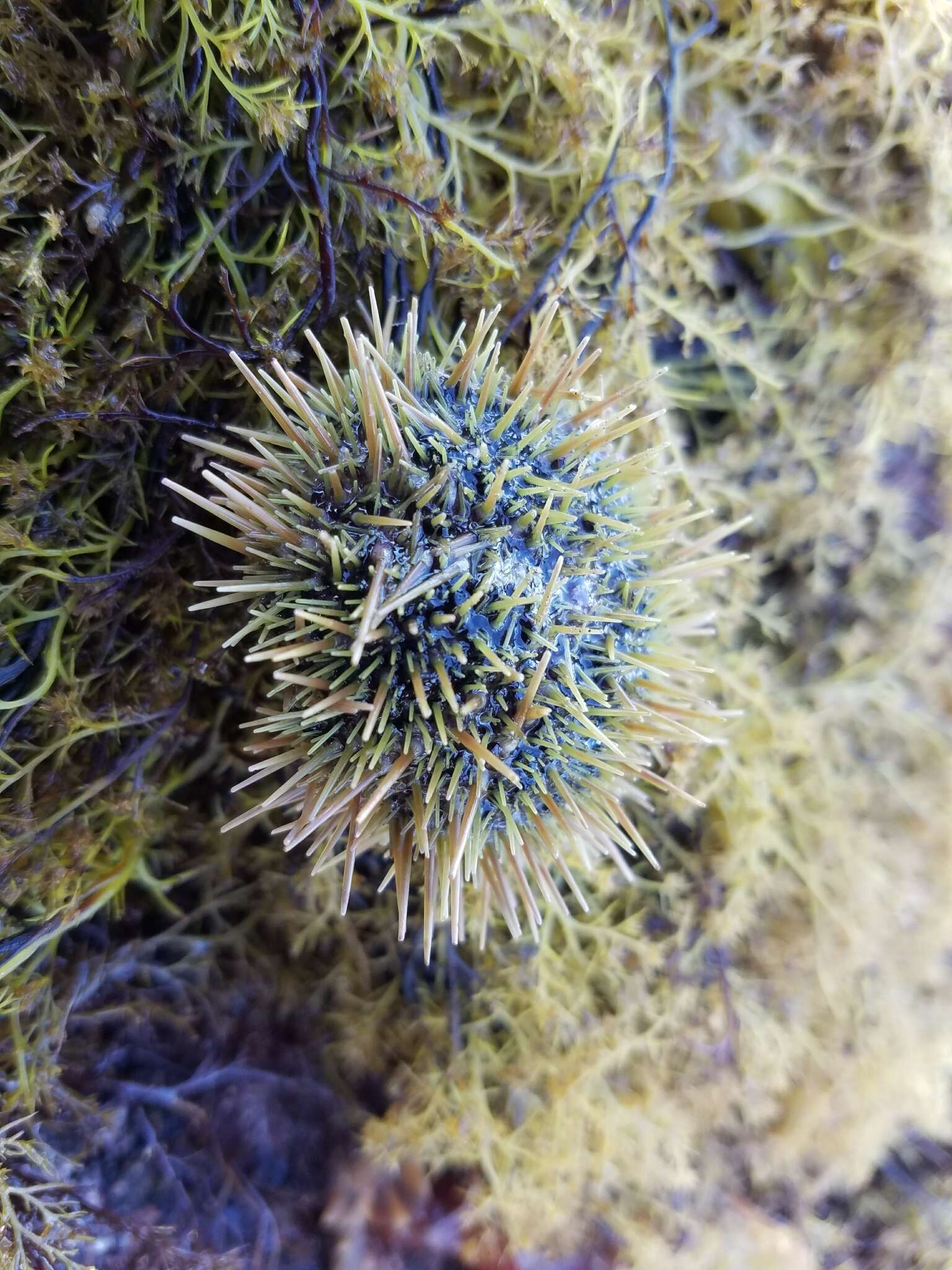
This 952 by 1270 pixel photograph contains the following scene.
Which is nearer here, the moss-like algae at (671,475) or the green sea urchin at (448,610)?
the green sea urchin at (448,610)

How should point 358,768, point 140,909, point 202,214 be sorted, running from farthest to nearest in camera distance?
point 140,909 → point 202,214 → point 358,768

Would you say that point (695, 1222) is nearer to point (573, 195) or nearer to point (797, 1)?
point (573, 195)

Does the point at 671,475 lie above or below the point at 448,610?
above

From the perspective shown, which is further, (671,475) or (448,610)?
(671,475)

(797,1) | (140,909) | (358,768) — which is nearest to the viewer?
(358,768)

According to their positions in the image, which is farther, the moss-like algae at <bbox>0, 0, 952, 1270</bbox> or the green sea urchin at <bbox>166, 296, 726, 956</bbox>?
the moss-like algae at <bbox>0, 0, 952, 1270</bbox>

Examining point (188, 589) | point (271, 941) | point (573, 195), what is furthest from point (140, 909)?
point (573, 195)

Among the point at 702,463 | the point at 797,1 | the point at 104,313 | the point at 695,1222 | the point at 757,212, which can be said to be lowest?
the point at 695,1222

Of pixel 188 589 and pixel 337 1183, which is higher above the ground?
pixel 188 589
